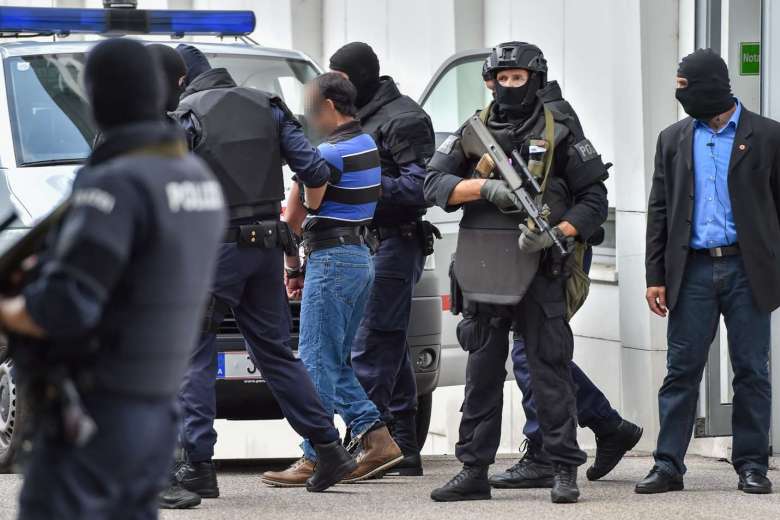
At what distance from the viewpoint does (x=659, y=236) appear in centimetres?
672

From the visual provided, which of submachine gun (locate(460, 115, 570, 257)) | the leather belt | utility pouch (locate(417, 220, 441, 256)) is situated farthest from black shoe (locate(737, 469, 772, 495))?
utility pouch (locate(417, 220, 441, 256))

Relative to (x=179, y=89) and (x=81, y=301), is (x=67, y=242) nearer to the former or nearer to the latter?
(x=81, y=301)

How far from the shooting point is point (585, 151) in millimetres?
6262

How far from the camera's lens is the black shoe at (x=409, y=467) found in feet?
24.4

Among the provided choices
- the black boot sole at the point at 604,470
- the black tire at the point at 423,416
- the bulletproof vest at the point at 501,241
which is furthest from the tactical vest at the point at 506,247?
the black tire at the point at 423,416

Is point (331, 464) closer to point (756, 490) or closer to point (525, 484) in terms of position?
point (525, 484)

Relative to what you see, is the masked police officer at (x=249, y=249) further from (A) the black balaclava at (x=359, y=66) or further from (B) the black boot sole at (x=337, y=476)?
(A) the black balaclava at (x=359, y=66)

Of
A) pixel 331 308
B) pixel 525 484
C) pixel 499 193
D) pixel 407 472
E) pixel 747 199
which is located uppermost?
pixel 499 193

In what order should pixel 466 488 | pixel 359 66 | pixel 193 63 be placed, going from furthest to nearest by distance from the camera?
pixel 359 66 < pixel 193 63 < pixel 466 488

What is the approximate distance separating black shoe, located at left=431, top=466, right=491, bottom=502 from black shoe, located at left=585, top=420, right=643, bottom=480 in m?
0.77

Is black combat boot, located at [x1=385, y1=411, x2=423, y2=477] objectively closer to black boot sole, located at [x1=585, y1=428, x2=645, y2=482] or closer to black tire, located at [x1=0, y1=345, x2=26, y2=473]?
black boot sole, located at [x1=585, y1=428, x2=645, y2=482]

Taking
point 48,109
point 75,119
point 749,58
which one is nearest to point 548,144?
point 749,58

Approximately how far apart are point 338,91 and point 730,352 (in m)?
2.03

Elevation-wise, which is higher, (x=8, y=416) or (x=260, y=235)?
(x=260, y=235)
